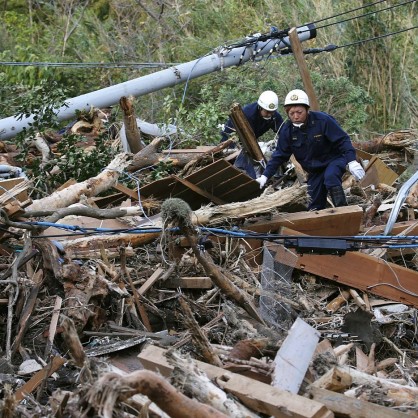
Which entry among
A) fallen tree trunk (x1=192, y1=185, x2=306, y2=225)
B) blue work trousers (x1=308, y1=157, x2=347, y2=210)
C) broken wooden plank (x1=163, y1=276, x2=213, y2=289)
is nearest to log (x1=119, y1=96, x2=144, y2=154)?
blue work trousers (x1=308, y1=157, x2=347, y2=210)

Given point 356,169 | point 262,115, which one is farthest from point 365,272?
point 262,115

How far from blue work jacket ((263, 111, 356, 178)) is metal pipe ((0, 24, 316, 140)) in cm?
332

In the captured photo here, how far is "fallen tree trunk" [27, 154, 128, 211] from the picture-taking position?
912 cm

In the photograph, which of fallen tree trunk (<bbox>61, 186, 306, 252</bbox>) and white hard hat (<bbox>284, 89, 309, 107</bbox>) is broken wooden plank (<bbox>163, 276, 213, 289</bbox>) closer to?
fallen tree trunk (<bbox>61, 186, 306, 252</bbox>)

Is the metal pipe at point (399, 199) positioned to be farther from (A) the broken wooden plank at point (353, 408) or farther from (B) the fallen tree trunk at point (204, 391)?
(B) the fallen tree trunk at point (204, 391)

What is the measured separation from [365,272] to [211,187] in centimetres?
191

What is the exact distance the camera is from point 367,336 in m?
7.76

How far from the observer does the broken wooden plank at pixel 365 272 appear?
8.62 metres

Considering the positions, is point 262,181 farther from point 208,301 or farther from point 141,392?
point 141,392

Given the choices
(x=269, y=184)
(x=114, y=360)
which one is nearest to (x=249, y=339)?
(x=114, y=360)

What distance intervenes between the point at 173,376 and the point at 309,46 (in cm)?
1549

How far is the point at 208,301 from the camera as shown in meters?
8.08

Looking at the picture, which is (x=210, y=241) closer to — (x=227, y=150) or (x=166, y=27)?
(x=227, y=150)

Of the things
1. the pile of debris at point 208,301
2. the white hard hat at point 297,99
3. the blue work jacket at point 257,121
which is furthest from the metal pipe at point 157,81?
the white hard hat at point 297,99
